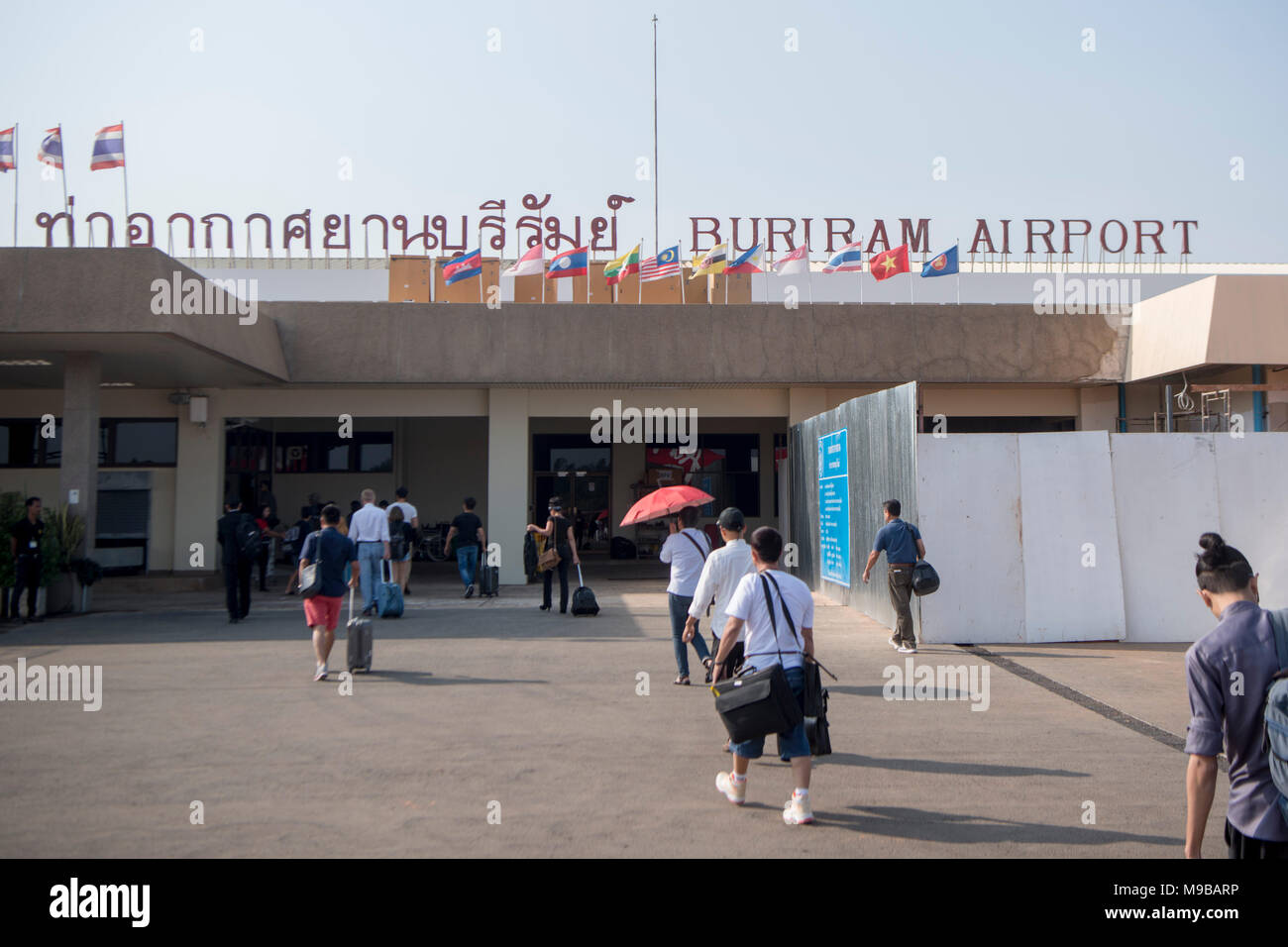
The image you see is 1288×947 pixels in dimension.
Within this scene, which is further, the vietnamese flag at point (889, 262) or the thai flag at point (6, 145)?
the vietnamese flag at point (889, 262)

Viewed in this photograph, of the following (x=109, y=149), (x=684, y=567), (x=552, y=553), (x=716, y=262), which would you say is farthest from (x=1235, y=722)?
(x=109, y=149)

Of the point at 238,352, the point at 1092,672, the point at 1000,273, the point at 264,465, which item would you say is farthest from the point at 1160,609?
the point at 264,465

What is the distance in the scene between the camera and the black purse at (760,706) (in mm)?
5004

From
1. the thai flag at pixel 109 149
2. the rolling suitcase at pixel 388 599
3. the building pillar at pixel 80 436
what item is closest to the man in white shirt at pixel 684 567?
the rolling suitcase at pixel 388 599

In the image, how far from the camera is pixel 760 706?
5.02 m

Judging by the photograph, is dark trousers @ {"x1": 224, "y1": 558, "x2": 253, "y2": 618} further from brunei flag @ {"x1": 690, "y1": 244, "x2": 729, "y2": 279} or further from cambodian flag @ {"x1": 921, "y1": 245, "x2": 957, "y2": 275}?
cambodian flag @ {"x1": 921, "y1": 245, "x2": 957, "y2": 275}

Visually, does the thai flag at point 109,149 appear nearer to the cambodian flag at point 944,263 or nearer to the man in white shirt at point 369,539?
the man in white shirt at point 369,539

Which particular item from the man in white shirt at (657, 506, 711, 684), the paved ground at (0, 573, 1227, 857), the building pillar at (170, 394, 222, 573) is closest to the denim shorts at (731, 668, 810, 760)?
the paved ground at (0, 573, 1227, 857)

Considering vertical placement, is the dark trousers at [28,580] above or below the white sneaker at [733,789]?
above

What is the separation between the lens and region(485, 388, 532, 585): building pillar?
1916cm

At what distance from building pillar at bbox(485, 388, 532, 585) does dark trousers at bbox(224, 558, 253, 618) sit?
5.74m

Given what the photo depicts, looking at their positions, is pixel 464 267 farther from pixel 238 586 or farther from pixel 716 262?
pixel 238 586

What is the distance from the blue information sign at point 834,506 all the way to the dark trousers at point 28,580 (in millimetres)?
11845

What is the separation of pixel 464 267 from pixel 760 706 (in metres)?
15.5
